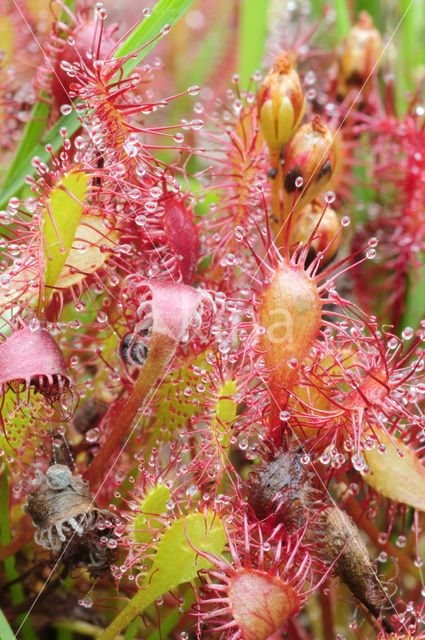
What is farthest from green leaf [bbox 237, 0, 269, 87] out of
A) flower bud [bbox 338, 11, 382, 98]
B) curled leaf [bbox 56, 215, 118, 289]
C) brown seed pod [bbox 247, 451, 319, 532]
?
brown seed pod [bbox 247, 451, 319, 532]

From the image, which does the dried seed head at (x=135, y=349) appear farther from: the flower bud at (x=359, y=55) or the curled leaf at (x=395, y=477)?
the flower bud at (x=359, y=55)

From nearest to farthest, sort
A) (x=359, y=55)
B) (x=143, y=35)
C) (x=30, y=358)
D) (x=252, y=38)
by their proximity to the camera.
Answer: (x=30, y=358), (x=143, y=35), (x=359, y=55), (x=252, y=38)

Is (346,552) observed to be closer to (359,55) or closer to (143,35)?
(143,35)

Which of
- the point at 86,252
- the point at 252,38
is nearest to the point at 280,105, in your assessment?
the point at 86,252

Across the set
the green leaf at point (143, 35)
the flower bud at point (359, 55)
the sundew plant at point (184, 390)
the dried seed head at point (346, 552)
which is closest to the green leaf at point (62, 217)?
the sundew plant at point (184, 390)

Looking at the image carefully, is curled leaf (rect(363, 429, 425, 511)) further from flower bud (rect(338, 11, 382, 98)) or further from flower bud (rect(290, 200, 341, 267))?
flower bud (rect(338, 11, 382, 98))

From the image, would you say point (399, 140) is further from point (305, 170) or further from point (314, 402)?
point (314, 402)
